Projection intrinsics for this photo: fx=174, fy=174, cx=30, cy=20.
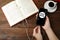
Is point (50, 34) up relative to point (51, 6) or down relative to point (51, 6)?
down

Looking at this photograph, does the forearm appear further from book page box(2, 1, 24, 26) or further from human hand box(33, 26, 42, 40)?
book page box(2, 1, 24, 26)

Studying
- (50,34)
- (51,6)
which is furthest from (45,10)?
(50,34)

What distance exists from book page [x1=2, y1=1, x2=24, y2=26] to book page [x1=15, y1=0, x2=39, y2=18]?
3 cm

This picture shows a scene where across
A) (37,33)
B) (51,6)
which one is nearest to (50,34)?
(37,33)

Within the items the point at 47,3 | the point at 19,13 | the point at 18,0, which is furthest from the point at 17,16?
the point at 47,3

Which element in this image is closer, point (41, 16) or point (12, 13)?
point (41, 16)

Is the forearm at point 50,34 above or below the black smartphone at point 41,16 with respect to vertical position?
below

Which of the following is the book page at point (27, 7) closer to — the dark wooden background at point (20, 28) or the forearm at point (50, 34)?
the dark wooden background at point (20, 28)

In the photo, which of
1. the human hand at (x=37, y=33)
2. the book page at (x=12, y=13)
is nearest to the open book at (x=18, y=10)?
the book page at (x=12, y=13)

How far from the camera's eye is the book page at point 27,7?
53.1 inches

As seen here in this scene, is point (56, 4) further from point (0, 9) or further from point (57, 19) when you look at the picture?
point (0, 9)

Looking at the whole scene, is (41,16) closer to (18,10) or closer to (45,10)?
(45,10)

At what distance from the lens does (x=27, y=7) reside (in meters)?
1.38

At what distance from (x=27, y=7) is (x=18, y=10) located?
0.25ft
